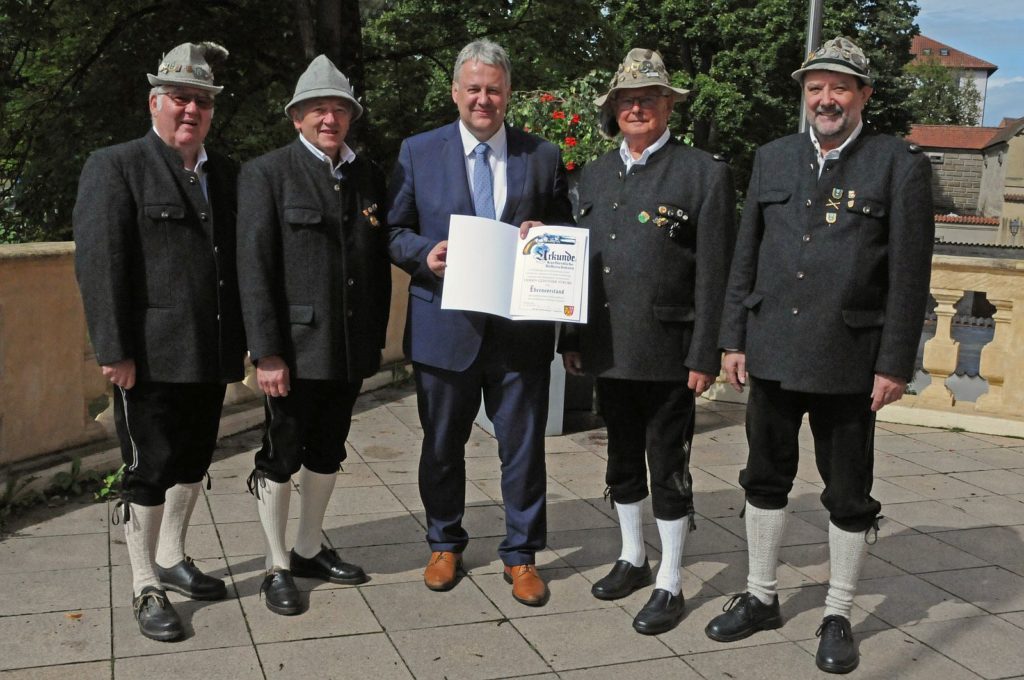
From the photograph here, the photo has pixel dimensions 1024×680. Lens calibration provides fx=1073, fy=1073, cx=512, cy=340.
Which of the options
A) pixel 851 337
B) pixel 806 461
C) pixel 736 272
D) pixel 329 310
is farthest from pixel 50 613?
pixel 806 461

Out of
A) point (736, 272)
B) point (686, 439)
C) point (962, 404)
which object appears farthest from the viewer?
point (962, 404)

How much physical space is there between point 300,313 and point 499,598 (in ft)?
4.74

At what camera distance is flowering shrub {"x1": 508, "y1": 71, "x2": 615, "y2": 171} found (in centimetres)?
732

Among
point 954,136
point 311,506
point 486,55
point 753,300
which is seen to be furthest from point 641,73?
point 954,136

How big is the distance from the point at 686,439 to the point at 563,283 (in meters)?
0.81

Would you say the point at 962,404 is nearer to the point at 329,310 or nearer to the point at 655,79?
the point at 655,79

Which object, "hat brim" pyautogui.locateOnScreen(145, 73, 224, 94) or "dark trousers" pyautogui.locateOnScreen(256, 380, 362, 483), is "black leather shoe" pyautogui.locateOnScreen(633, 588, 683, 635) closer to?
"dark trousers" pyautogui.locateOnScreen(256, 380, 362, 483)

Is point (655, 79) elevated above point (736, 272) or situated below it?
above

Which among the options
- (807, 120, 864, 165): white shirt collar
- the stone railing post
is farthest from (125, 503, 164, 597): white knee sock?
the stone railing post

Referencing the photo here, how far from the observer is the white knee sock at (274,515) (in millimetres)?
4398

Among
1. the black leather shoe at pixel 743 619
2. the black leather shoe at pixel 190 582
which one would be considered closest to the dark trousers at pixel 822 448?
the black leather shoe at pixel 743 619

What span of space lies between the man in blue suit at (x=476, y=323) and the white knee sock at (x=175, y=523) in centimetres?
97

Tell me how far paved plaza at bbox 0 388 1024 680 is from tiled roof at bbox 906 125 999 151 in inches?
2731

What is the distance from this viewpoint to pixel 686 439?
4344 mm
